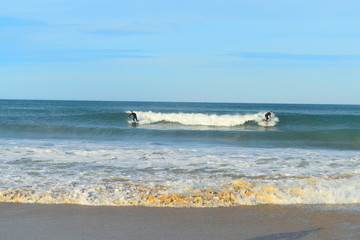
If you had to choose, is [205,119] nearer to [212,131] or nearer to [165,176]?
[212,131]

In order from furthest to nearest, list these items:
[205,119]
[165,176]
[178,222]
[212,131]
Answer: [205,119]
[212,131]
[165,176]
[178,222]

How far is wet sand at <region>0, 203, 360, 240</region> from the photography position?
395 centimetres

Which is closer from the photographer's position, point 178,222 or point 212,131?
point 178,222

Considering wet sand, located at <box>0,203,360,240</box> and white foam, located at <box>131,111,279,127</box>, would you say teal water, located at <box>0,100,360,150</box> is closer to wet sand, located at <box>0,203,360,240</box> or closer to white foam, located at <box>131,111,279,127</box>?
white foam, located at <box>131,111,279,127</box>

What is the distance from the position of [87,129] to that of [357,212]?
16927 millimetres

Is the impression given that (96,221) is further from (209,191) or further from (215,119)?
(215,119)

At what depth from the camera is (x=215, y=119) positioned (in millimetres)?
Result: 26078

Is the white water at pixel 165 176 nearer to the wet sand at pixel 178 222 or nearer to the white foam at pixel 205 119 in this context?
the wet sand at pixel 178 222

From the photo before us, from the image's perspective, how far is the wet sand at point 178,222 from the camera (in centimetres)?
395

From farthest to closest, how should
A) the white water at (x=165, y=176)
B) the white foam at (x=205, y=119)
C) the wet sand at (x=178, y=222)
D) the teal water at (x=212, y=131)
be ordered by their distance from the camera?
the white foam at (x=205, y=119)
the teal water at (x=212, y=131)
the white water at (x=165, y=176)
the wet sand at (x=178, y=222)

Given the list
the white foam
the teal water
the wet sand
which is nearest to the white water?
the wet sand

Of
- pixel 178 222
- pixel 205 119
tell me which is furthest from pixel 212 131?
pixel 178 222

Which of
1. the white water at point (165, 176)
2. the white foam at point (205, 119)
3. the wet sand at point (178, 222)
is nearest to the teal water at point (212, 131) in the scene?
the white foam at point (205, 119)

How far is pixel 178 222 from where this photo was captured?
432cm
